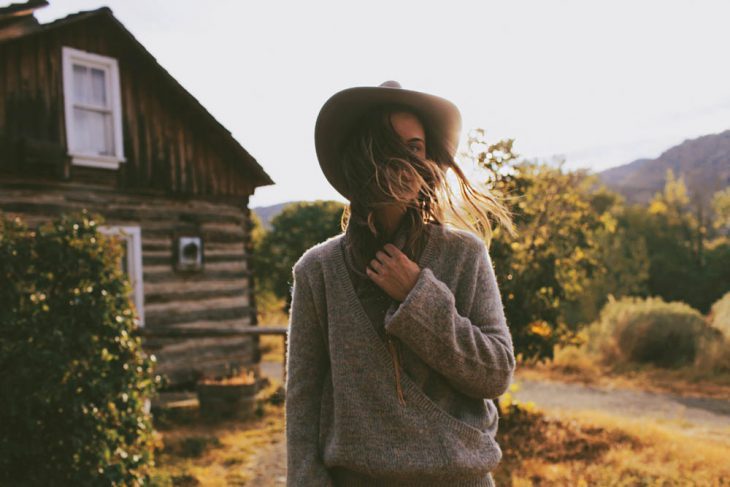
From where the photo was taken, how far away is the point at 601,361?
546 inches

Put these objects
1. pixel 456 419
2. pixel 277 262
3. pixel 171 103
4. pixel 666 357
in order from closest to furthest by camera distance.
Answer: pixel 456 419
pixel 171 103
pixel 666 357
pixel 277 262

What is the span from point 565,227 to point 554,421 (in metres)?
2.23

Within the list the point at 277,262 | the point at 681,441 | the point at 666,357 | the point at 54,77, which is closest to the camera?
the point at 681,441

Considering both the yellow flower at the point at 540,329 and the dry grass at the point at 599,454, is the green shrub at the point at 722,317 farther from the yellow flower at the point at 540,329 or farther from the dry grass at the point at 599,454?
the yellow flower at the point at 540,329

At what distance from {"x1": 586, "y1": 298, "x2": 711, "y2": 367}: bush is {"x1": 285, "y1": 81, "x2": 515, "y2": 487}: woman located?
12865 mm

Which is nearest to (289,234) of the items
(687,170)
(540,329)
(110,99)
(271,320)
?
(271,320)

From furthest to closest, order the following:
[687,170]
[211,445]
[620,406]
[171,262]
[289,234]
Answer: [687,170], [289,234], [171,262], [620,406], [211,445]

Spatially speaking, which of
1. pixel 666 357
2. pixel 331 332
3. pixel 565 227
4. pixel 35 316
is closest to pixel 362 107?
pixel 331 332

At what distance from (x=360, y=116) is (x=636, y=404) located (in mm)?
9833

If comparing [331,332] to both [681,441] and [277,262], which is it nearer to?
[681,441]

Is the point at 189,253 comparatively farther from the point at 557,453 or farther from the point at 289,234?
the point at 289,234

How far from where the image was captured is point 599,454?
5.62 metres

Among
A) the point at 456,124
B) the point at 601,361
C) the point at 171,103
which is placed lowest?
the point at 601,361

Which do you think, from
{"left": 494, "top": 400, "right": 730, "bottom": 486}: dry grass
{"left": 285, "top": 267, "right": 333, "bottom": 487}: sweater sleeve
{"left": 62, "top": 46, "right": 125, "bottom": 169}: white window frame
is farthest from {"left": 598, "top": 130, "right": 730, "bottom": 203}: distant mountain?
{"left": 62, "top": 46, "right": 125, "bottom": 169}: white window frame
